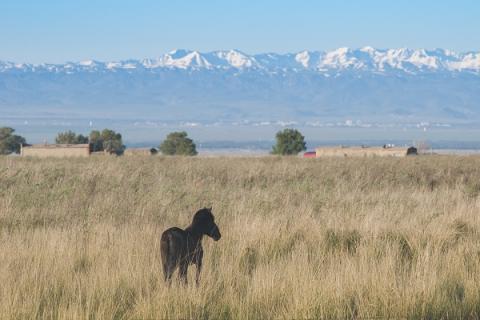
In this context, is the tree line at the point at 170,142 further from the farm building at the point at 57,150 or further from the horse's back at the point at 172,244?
the horse's back at the point at 172,244

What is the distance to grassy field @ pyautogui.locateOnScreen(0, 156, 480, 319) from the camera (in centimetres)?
790

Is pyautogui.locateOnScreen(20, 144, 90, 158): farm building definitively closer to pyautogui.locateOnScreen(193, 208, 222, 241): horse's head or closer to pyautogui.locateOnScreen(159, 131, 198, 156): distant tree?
pyautogui.locateOnScreen(159, 131, 198, 156): distant tree

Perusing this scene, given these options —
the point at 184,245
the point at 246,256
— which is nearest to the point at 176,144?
the point at 246,256

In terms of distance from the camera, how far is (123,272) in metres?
→ 8.97

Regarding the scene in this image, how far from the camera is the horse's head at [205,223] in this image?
833 centimetres

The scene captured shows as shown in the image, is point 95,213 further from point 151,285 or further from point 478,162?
point 478,162

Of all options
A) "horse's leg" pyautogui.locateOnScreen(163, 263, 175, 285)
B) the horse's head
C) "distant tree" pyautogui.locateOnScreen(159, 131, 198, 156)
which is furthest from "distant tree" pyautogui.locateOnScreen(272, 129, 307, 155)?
"horse's leg" pyautogui.locateOnScreen(163, 263, 175, 285)

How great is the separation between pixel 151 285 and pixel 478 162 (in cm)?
3000

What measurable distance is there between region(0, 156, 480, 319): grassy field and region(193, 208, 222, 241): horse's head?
49 centimetres

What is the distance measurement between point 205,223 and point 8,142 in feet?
329

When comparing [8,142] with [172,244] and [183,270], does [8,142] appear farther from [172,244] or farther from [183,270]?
[172,244]

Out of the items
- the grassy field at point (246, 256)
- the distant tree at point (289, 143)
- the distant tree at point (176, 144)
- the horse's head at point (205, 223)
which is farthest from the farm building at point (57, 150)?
the horse's head at point (205, 223)

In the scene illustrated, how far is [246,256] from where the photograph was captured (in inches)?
415

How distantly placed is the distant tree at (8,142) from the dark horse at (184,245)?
319 ft
